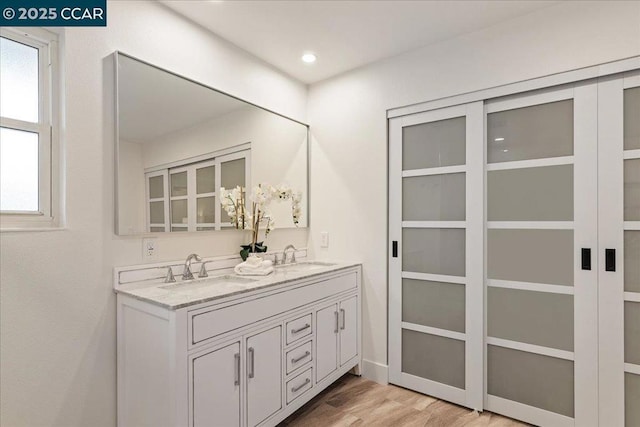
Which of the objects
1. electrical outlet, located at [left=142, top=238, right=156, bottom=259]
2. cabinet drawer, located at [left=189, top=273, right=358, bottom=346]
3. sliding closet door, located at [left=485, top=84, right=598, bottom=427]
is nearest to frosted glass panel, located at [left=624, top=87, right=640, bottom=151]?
sliding closet door, located at [left=485, top=84, right=598, bottom=427]

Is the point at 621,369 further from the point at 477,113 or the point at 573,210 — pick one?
the point at 477,113

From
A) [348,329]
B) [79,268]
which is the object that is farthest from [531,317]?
[79,268]

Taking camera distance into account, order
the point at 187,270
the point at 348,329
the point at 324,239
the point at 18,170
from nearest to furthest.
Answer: the point at 18,170
the point at 187,270
the point at 348,329
the point at 324,239

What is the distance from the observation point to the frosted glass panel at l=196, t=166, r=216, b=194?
2.26 m

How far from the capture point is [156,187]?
2.02 m

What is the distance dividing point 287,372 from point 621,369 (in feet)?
6.25

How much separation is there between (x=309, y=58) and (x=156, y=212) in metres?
1.67

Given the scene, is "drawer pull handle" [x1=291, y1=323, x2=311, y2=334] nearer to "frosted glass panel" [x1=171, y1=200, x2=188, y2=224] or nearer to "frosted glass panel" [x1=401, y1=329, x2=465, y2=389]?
"frosted glass panel" [x1=401, y1=329, x2=465, y2=389]

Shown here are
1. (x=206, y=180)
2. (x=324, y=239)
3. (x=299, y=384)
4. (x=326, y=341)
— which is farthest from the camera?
(x=324, y=239)

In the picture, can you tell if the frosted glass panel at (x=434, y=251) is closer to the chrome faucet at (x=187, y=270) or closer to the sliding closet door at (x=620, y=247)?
the sliding closet door at (x=620, y=247)

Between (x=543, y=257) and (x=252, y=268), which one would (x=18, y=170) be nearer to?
(x=252, y=268)

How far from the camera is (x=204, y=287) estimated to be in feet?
6.35

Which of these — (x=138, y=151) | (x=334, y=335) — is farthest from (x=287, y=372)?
(x=138, y=151)

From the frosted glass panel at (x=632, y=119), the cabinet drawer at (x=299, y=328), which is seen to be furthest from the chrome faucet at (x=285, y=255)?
the frosted glass panel at (x=632, y=119)
